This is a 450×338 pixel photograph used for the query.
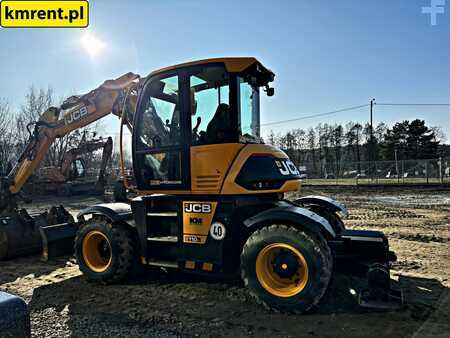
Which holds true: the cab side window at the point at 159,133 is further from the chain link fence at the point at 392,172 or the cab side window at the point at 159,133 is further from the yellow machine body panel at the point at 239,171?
the chain link fence at the point at 392,172

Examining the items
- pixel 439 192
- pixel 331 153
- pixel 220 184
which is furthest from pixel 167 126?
pixel 331 153

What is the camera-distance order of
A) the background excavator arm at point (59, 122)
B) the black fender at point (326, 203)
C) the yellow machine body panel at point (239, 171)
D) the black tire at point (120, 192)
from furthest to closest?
the background excavator arm at point (59, 122) → the black tire at point (120, 192) → the black fender at point (326, 203) → the yellow machine body panel at point (239, 171)

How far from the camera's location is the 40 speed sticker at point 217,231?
4160 millimetres

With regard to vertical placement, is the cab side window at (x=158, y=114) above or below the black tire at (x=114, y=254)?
above

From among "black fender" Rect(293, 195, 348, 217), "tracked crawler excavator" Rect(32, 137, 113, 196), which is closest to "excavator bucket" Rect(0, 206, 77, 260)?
"black fender" Rect(293, 195, 348, 217)

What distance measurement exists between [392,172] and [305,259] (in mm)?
26491

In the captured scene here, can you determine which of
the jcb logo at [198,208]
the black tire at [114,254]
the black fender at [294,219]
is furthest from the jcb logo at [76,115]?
the black fender at [294,219]

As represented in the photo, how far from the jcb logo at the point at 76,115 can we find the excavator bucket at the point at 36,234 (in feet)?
6.59

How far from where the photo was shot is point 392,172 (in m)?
27.0

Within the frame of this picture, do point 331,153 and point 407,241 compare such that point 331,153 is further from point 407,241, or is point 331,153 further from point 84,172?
point 407,241

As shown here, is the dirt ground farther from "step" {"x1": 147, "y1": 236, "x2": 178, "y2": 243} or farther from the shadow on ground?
"step" {"x1": 147, "y1": 236, "x2": 178, "y2": 243}

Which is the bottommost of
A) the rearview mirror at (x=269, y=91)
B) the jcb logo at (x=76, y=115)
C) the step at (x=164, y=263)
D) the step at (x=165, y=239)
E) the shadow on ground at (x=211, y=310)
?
the shadow on ground at (x=211, y=310)

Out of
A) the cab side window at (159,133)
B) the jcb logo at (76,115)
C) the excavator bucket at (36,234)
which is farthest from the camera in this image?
the jcb logo at (76,115)

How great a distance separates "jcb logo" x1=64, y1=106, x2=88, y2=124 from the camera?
293 inches
